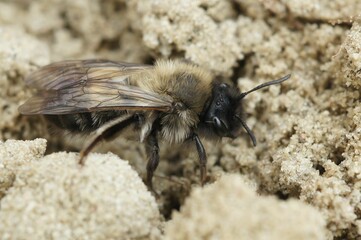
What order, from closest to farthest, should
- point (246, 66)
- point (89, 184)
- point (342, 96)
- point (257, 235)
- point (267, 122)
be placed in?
point (257, 235), point (89, 184), point (342, 96), point (267, 122), point (246, 66)

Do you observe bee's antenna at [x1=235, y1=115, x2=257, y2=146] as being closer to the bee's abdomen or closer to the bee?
the bee

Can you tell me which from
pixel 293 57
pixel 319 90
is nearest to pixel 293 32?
pixel 293 57

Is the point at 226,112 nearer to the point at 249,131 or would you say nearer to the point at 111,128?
the point at 249,131

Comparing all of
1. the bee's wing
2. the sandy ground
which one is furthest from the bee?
the sandy ground

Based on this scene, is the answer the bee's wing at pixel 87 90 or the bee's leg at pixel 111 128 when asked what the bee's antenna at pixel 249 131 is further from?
the bee's leg at pixel 111 128

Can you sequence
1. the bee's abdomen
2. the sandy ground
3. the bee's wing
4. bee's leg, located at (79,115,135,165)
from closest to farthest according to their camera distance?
the sandy ground
bee's leg, located at (79,115,135,165)
the bee's wing
the bee's abdomen

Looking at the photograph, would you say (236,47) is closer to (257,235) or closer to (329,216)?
(329,216)

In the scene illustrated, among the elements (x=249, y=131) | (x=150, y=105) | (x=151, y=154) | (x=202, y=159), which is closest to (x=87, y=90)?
(x=150, y=105)

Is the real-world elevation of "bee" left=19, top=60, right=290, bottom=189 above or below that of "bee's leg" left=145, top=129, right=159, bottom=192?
above
